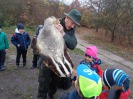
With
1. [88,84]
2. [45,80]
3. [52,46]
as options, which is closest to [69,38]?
[52,46]

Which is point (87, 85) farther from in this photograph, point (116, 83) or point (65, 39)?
point (65, 39)

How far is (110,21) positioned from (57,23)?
12.8 m

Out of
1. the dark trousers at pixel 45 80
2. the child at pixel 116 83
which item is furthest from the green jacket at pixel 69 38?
the child at pixel 116 83

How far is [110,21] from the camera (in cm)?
1533

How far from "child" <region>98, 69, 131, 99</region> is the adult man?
0.77 m

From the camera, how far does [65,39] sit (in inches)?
124

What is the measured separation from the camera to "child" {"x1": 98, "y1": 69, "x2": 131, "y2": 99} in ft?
9.16

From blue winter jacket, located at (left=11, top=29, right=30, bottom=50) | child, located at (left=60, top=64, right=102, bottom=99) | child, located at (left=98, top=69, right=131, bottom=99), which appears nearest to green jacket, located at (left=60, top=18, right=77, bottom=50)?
child, located at (left=98, top=69, right=131, bottom=99)

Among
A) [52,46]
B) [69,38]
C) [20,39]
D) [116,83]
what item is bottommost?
[20,39]

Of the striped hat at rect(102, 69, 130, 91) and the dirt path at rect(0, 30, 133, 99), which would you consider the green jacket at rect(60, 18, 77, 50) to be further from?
the dirt path at rect(0, 30, 133, 99)

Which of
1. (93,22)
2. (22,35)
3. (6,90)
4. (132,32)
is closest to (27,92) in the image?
(6,90)

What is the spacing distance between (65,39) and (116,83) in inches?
38.4

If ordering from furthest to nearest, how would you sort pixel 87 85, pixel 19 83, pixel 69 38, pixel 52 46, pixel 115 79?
pixel 19 83
pixel 69 38
pixel 52 46
pixel 115 79
pixel 87 85

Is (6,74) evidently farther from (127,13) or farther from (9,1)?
(9,1)
